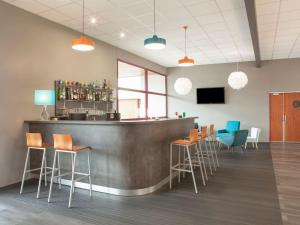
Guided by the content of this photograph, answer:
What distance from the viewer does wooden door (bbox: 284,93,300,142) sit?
8.54 metres

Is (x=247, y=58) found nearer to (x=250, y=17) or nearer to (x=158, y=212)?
(x=250, y=17)

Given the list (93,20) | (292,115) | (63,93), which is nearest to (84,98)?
(63,93)

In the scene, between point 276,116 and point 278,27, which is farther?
point 276,116

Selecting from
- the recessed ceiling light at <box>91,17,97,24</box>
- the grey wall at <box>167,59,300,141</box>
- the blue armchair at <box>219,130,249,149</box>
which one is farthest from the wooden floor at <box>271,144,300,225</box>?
the recessed ceiling light at <box>91,17,97,24</box>

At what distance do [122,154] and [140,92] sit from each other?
5.06 metres

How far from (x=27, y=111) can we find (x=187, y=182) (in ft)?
10.7

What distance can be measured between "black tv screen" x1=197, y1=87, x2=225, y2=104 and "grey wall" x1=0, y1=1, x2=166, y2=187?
570 centimetres

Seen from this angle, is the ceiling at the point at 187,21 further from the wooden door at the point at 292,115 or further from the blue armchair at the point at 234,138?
the blue armchair at the point at 234,138

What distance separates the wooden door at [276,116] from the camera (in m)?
8.68

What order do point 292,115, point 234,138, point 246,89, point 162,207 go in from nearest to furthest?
point 162,207
point 234,138
point 292,115
point 246,89

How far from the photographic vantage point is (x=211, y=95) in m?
9.34

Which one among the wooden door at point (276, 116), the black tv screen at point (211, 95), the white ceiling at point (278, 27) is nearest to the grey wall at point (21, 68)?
the white ceiling at point (278, 27)

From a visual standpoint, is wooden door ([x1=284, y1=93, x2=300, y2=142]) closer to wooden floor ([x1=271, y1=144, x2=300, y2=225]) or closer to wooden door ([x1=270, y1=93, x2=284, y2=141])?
wooden door ([x1=270, y1=93, x2=284, y2=141])

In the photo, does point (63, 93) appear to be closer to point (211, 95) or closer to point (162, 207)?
point (162, 207)
